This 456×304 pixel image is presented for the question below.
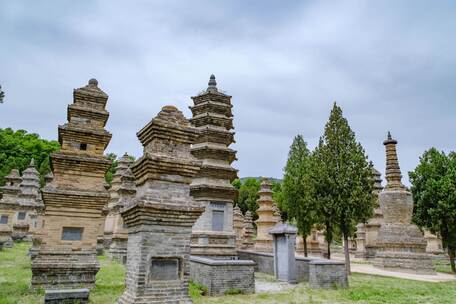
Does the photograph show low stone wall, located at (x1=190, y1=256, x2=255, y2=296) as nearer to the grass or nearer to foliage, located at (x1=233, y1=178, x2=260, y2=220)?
the grass

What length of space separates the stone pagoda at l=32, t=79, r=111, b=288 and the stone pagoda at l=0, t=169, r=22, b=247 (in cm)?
2202

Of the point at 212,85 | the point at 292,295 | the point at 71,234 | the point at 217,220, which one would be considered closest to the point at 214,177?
the point at 217,220

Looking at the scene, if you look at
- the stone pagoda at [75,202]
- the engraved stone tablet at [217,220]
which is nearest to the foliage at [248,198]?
the engraved stone tablet at [217,220]

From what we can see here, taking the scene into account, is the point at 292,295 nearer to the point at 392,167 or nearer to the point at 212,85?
the point at 212,85

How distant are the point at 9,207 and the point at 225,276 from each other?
28.6m

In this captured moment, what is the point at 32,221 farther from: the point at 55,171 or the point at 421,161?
the point at 421,161

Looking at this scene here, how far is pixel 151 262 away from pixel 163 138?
9.53 feet

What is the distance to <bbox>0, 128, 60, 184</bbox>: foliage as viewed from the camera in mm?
56412

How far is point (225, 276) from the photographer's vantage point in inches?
477

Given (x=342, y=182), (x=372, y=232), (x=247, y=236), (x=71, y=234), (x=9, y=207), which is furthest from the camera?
(x=247, y=236)

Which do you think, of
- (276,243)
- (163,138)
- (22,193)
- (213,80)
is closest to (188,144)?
(163,138)

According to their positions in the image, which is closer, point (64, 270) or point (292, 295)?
point (292, 295)

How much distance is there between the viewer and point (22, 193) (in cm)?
3438

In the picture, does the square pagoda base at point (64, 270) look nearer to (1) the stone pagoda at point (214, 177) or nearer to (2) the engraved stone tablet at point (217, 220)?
(1) the stone pagoda at point (214, 177)
